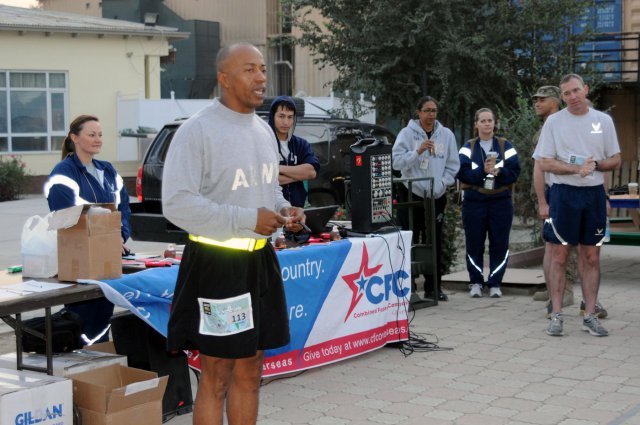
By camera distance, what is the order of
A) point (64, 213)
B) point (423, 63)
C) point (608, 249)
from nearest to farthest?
point (64, 213)
point (608, 249)
point (423, 63)

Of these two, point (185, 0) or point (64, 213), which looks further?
point (185, 0)

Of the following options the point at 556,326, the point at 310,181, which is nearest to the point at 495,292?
the point at 556,326

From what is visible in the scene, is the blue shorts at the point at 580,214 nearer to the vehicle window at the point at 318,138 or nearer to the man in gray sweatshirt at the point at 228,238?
the man in gray sweatshirt at the point at 228,238

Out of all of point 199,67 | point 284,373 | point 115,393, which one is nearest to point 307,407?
point 284,373

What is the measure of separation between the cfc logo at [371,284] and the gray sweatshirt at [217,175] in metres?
2.92

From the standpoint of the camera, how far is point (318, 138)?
13.9m

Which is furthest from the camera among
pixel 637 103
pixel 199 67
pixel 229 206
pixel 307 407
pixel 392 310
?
pixel 199 67

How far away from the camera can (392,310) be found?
7.89 meters

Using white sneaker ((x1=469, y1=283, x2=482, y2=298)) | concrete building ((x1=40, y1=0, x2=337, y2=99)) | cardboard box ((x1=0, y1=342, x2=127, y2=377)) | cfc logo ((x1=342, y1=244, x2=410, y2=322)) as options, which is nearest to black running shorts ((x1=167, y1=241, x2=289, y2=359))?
cardboard box ((x1=0, y1=342, x2=127, y2=377))

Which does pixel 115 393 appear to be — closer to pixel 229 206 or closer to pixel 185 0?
pixel 229 206

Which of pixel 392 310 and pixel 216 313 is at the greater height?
pixel 216 313

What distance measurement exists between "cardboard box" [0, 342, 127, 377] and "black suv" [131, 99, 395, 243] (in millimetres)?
4534

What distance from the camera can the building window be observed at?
2777 centimetres

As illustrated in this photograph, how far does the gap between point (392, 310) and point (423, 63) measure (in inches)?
470
